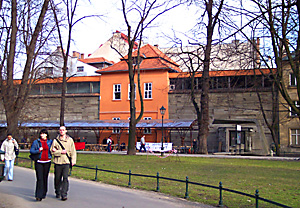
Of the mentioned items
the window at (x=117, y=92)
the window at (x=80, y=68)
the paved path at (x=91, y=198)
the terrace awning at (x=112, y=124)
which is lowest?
the paved path at (x=91, y=198)

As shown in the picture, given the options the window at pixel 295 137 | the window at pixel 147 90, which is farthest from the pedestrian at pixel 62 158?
the window at pixel 147 90

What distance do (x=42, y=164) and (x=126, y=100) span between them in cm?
3599

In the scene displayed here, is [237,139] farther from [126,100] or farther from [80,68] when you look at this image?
[80,68]

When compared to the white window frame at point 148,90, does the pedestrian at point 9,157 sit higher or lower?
lower

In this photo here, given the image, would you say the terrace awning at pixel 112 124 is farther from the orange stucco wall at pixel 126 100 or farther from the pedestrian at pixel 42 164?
the pedestrian at pixel 42 164

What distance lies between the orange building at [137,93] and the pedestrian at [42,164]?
32.6 metres

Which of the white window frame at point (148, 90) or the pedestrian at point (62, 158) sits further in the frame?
the white window frame at point (148, 90)

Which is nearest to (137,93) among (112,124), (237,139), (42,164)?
(112,124)

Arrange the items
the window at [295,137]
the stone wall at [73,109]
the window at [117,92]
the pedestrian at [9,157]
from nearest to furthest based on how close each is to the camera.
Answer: the pedestrian at [9,157], the window at [295,137], the stone wall at [73,109], the window at [117,92]

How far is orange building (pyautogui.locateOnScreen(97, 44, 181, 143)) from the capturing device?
144 ft

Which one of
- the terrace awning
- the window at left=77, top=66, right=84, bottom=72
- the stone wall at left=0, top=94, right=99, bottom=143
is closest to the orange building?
the stone wall at left=0, top=94, right=99, bottom=143

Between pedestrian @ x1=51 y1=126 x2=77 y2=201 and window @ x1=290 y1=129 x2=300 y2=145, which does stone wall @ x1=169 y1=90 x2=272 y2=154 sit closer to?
window @ x1=290 y1=129 x2=300 y2=145

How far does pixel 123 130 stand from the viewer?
144ft

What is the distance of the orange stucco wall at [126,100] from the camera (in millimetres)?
43769
